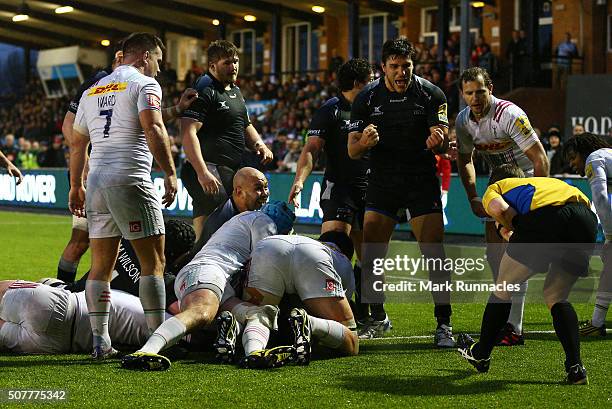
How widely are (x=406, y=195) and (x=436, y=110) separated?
67cm

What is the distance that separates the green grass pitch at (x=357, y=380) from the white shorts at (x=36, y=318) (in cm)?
14

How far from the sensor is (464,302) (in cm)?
1145

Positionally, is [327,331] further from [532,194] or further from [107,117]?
[107,117]

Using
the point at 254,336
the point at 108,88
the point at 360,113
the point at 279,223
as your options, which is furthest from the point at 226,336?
the point at 360,113

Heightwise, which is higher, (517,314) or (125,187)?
(125,187)

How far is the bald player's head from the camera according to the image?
27.3ft

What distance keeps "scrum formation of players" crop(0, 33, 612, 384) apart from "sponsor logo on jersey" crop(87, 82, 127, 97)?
0.01 metres

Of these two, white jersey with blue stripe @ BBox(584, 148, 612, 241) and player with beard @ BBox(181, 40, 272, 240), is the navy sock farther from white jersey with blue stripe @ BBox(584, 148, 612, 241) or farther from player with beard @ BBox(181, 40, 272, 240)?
player with beard @ BBox(181, 40, 272, 240)

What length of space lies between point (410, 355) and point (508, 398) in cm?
167

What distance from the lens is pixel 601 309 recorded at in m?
9.06

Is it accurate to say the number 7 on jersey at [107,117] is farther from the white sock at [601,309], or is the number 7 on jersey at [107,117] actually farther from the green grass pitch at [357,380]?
the white sock at [601,309]

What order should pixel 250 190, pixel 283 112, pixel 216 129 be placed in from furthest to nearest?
pixel 283 112 < pixel 216 129 < pixel 250 190

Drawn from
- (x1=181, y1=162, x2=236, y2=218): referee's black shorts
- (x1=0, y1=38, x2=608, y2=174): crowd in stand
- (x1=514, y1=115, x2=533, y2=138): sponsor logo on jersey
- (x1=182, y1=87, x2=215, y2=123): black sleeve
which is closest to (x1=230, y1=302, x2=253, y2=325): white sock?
(x1=181, y1=162, x2=236, y2=218): referee's black shorts

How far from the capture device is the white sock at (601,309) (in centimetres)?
901
